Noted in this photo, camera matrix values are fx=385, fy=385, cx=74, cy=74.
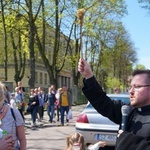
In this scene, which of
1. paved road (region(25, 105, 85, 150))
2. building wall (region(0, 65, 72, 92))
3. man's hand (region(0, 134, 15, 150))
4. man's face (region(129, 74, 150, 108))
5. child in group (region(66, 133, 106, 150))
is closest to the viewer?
man's face (region(129, 74, 150, 108))

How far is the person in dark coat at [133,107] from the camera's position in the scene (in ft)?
7.27

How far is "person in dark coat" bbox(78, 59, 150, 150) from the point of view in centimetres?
222

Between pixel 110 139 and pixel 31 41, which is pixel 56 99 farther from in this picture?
pixel 110 139

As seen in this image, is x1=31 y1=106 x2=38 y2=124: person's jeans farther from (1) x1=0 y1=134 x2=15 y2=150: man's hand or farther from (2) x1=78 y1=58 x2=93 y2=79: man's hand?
(2) x1=78 y1=58 x2=93 y2=79: man's hand

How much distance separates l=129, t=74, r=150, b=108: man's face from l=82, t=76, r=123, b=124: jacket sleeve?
0.46 metres

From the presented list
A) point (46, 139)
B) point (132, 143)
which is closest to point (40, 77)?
point (46, 139)

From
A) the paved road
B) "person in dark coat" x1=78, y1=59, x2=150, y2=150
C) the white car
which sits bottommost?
the paved road

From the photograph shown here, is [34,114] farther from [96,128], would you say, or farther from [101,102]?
[101,102]

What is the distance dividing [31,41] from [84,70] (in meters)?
23.6

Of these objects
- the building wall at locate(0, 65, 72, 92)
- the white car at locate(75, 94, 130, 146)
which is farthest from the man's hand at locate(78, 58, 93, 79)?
the building wall at locate(0, 65, 72, 92)

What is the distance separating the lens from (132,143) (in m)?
2.19

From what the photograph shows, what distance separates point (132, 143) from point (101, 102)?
106cm

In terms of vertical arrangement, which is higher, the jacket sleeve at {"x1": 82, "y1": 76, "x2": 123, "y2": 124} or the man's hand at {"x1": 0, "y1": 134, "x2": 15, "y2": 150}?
the jacket sleeve at {"x1": 82, "y1": 76, "x2": 123, "y2": 124}

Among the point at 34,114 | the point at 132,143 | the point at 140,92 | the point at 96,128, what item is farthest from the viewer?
the point at 34,114
